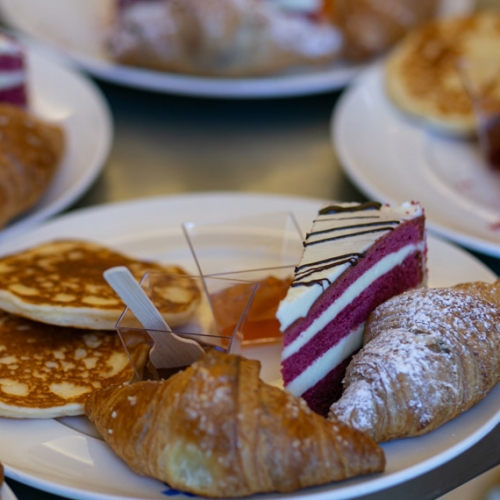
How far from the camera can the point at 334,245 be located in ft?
4.55

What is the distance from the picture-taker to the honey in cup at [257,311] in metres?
1.49

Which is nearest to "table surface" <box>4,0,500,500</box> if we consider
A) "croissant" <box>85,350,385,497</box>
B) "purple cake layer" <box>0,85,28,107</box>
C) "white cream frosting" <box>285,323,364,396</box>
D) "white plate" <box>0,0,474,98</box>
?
"white plate" <box>0,0,474,98</box>

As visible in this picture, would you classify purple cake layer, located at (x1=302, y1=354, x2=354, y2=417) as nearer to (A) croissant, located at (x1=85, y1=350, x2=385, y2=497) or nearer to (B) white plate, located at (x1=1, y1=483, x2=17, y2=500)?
(A) croissant, located at (x1=85, y1=350, x2=385, y2=497)

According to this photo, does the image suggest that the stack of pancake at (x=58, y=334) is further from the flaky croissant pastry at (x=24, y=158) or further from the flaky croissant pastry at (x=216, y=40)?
the flaky croissant pastry at (x=216, y=40)

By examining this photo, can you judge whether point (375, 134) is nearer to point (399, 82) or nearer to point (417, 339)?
point (399, 82)

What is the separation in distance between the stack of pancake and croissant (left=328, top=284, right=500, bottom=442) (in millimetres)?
436

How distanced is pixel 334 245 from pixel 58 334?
1.87 ft

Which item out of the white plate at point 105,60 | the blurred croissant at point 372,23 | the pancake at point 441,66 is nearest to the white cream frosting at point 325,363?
the pancake at point 441,66

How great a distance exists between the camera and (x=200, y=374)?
111cm

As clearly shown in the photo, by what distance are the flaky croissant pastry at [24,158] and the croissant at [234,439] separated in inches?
38.8

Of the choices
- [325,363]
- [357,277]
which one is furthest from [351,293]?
[325,363]

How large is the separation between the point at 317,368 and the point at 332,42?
1.68m

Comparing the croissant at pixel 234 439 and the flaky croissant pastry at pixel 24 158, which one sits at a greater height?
the croissant at pixel 234 439

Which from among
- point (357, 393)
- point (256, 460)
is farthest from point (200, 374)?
point (357, 393)
